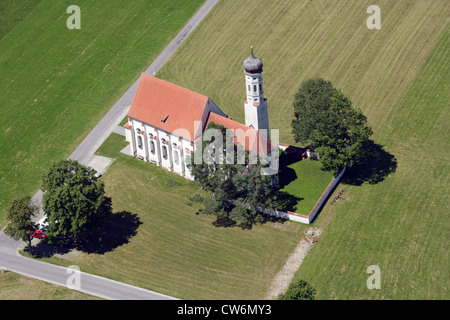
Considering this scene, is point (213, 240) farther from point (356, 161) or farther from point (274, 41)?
point (274, 41)

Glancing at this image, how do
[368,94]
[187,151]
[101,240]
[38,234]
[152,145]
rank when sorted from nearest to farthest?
[38,234], [101,240], [187,151], [152,145], [368,94]

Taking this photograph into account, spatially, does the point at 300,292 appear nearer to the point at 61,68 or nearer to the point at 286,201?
the point at 286,201

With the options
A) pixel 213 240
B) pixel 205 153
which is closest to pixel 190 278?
pixel 213 240

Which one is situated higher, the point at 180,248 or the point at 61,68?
the point at 61,68

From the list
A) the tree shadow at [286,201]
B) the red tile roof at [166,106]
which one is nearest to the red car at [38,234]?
the red tile roof at [166,106]

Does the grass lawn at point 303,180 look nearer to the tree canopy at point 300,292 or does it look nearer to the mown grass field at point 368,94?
the mown grass field at point 368,94

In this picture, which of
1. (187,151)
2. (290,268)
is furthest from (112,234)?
(290,268)
